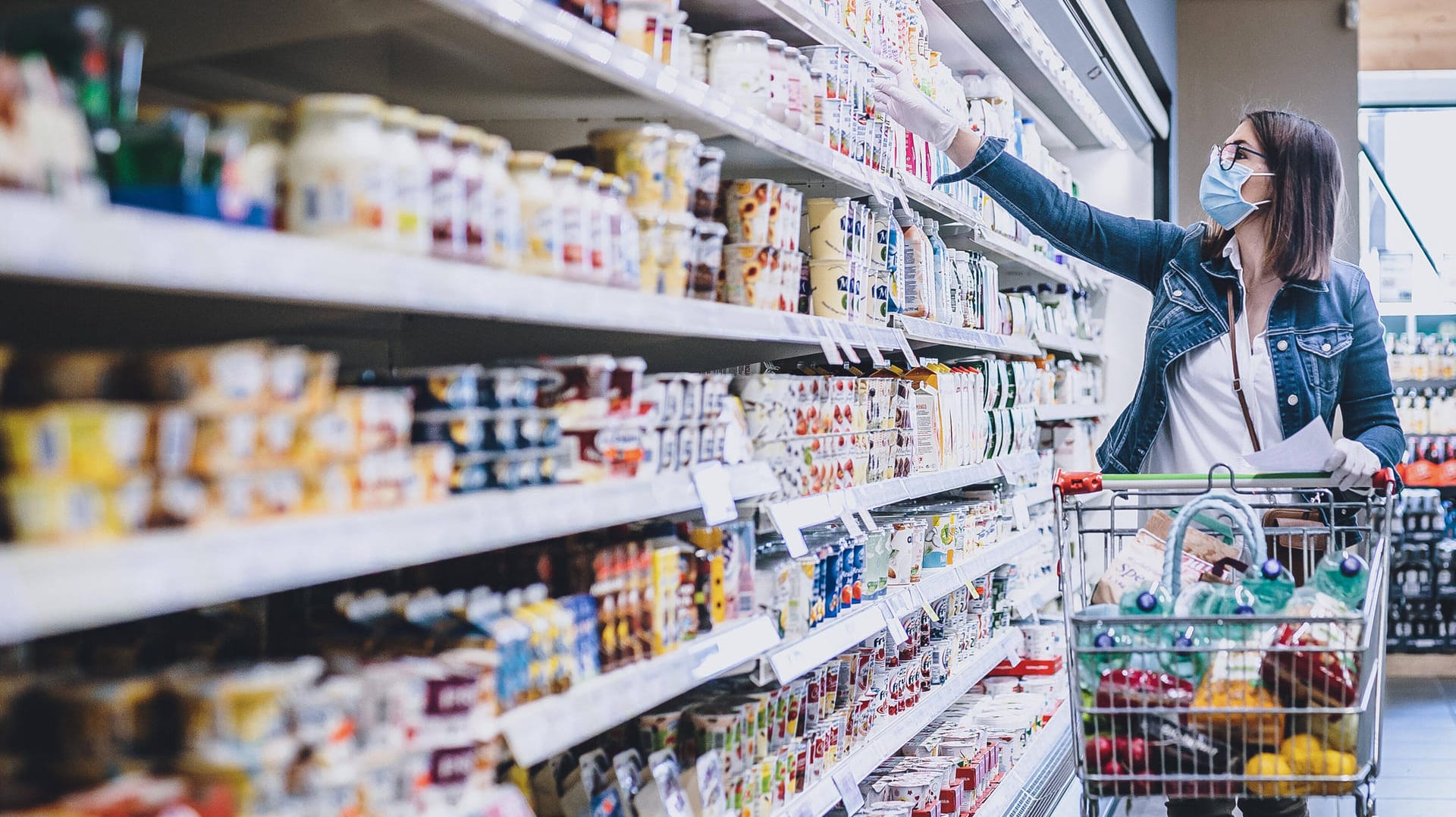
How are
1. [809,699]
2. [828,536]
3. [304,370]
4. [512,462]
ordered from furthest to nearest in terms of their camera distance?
[828,536]
[809,699]
[512,462]
[304,370]

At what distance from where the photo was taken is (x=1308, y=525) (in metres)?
2.29

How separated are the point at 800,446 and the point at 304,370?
1238 millimetres

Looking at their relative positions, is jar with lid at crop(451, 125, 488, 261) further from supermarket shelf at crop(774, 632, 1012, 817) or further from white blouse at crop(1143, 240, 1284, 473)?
white blouse at crop(1143, 240, 1284, 473)

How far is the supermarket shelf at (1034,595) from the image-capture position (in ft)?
13.6

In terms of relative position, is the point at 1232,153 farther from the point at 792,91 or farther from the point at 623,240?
the point at 623,240

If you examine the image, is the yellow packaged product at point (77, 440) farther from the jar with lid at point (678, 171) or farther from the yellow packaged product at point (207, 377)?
the jar with lid at point (678, 171)

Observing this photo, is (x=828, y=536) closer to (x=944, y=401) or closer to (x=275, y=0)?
(x=944, y=401)

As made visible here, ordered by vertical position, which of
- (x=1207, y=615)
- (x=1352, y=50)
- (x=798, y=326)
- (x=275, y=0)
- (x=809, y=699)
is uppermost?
(x=1352, y=50)

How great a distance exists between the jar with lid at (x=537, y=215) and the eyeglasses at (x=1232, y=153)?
1.80 metres

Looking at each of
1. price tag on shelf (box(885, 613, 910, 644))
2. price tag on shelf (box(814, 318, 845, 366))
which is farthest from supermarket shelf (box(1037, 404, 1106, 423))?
price tag on shelf (box(814, 318, 845, 366))

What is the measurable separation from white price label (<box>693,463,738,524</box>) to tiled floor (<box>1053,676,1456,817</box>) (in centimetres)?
223

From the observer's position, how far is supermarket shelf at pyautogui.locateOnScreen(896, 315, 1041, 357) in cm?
293

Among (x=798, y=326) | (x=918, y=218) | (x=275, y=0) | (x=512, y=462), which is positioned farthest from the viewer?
(x=918, y=218)

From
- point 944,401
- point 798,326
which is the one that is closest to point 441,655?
→ point 798,326
